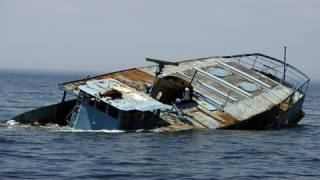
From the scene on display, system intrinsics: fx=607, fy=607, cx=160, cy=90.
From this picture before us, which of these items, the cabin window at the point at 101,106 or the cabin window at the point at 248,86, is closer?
the cabin window at the point at 101,106

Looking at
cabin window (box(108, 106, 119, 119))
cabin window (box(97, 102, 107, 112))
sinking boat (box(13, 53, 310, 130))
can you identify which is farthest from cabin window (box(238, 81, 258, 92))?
cabin window (box(97, 102, 107, 112))

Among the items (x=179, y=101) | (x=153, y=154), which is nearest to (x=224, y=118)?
(x=179, y=101)

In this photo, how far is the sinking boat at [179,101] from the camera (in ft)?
129

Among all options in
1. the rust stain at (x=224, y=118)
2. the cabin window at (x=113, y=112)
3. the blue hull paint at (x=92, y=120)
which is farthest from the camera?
the rust stain at (x=224, y=118)

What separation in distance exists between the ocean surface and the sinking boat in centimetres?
111

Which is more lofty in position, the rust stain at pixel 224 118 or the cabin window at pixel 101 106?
the cabin window at pixel 101 106

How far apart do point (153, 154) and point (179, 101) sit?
1117 cm

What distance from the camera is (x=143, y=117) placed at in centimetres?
4012

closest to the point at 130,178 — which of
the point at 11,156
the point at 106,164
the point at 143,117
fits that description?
the point at 106,164

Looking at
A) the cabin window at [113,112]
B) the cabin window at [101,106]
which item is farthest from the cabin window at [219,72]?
the cabin window at [101,106]

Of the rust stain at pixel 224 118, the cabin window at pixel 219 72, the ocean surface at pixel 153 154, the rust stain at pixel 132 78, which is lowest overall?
the ocean surface at pixel 153 154

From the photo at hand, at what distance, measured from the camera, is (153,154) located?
32.5 metres

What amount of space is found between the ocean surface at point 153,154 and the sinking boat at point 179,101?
3.65 ft

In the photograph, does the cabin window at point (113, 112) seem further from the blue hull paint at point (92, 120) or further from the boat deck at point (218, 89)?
the boat deck at point (218, 89)
